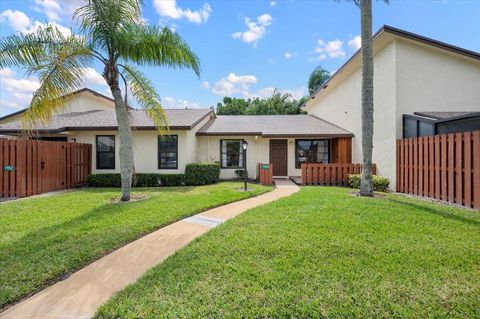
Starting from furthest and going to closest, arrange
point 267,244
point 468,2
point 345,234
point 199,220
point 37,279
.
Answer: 1. point 468,2
2. point 199,220
3. point 345,234
4. point 267,244
5. point 37,279

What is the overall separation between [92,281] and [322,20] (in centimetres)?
1304

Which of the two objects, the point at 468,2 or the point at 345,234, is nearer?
the point at 345,234

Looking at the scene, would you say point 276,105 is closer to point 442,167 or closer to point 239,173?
point 239,173

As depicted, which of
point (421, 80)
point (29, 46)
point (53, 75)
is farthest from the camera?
point (421, 80)

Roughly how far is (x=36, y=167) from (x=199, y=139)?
8034mm

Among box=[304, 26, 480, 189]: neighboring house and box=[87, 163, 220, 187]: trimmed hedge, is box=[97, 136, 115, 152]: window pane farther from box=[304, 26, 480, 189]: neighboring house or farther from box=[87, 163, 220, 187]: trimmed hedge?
box=[304, 26, 480, 189]: neighboring house

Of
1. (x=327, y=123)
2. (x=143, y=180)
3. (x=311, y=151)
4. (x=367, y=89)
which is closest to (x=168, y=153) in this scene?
(x=143, y=180)

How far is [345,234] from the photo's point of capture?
470 centimetres

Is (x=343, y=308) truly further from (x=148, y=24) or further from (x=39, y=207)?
(x=148, y=24)

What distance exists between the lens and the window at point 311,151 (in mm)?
15836

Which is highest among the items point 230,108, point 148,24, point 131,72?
point 230,108

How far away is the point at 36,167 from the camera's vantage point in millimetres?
9789

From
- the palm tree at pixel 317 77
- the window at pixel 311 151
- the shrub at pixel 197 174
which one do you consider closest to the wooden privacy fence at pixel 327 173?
the window at pixel 311 151

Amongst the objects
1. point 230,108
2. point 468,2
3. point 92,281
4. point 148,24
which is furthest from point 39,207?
point 230,108
